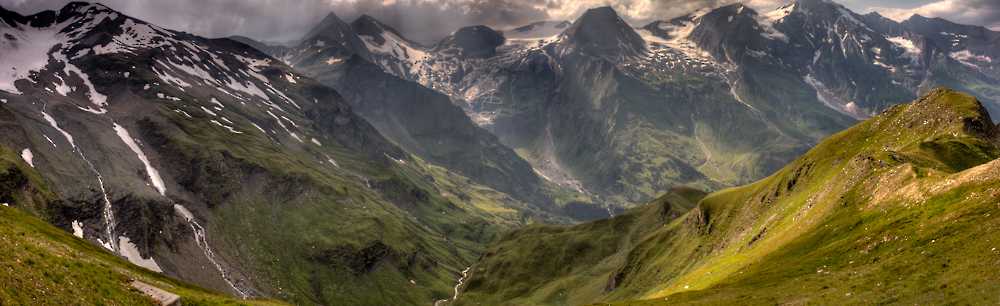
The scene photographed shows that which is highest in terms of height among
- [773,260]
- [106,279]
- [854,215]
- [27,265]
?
[27,265]

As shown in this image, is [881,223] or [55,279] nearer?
[55,279]

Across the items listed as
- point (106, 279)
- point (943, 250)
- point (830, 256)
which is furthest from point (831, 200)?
point (106, 279)

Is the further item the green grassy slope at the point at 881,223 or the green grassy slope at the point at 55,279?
the green grassy slope at the point at 881,223

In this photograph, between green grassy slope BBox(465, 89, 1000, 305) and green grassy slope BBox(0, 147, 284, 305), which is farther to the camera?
green grassy slope BBox(465, 89, 1000, 305)

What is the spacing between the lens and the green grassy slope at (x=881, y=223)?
176ft

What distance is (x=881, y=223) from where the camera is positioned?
236 feet

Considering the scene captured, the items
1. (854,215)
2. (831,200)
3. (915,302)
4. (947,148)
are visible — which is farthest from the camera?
(947,148)

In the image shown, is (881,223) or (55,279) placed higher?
(55,279)

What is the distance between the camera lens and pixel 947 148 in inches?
4038

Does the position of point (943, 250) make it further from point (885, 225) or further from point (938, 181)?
point (938, 181)

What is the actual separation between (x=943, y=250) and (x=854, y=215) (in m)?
26.5

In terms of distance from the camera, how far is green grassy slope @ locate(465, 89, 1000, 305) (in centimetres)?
5362

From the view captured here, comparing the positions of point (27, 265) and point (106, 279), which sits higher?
point (27, 265)

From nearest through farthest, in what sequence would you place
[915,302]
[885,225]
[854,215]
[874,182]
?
[915,302], [885,225], [854,215], [874,182]
